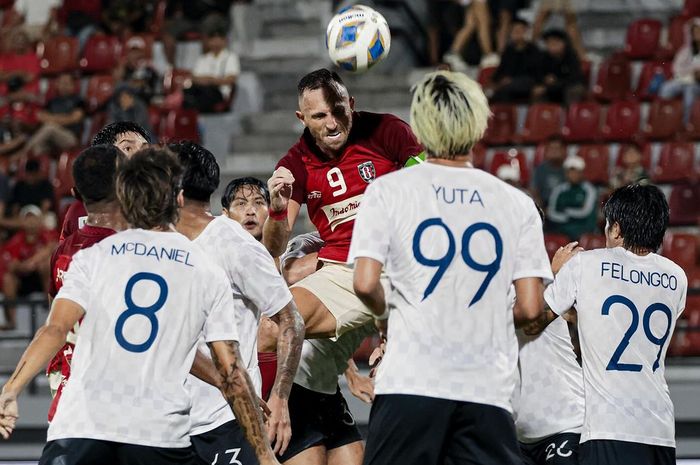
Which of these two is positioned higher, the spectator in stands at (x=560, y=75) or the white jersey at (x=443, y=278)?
the spectator in stands at (x=560, y=75)

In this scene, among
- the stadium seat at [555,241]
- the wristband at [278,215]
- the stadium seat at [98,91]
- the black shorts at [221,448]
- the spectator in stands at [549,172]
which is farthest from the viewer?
the stadium seat at [98,91]

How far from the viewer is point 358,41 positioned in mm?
6516

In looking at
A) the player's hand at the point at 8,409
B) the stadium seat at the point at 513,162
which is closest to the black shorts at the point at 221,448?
the player's hand at the point at 8,409

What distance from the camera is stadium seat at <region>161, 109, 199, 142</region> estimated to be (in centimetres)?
1461

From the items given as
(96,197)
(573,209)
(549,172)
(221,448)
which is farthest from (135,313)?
(549,172)

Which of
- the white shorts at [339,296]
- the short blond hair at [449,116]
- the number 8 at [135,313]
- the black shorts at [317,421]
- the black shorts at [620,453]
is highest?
the short blond hair at [449,116]

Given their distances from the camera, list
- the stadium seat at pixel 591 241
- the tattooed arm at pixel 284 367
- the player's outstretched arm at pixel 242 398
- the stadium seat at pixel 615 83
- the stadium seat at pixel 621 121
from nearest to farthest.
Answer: the player's outstretched arm at pixel 242 398
the tattooed arm at pixel 284 367
the stadium seat at pixel 591 241
the stadium seat at pixel 621 121
the stadium seat at pixel 615 83

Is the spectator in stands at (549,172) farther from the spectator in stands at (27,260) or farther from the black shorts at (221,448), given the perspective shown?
the black shorts at (221,448)

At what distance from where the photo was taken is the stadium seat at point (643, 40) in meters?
14.6

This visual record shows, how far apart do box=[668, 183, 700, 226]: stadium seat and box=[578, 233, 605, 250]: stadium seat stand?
0.99 meters

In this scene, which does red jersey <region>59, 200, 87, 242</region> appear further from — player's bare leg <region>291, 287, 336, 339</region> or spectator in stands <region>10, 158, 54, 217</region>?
spectator in stands <region>10, 158, 54, 217</region>

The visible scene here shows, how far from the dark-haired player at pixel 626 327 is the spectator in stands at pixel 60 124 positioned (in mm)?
10932

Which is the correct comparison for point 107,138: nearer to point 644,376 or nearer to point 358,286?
point 358,286

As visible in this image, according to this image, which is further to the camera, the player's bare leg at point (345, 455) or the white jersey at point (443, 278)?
the player's bare leg at point (345, 455)
